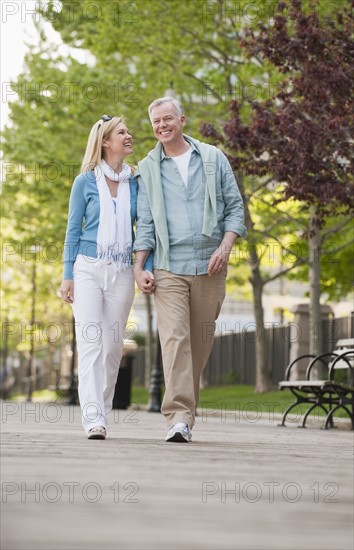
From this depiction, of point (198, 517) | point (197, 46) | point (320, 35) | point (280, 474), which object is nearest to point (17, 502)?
point (198, 517)

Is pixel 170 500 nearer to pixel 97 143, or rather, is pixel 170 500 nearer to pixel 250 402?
pixel 97 143

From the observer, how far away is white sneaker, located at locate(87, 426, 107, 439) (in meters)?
8.41

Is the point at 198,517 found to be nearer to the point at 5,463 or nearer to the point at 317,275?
the point at 5,463

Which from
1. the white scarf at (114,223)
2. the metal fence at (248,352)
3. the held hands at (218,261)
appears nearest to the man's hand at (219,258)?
the held hands at (218,261)

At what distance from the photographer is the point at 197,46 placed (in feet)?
92.5

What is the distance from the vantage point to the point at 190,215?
8812 mm

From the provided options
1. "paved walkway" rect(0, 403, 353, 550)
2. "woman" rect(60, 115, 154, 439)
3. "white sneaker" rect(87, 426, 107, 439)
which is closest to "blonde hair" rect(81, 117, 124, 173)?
"woman" rect(60, 115, 154, 439)

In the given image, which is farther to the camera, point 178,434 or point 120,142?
point 120,142

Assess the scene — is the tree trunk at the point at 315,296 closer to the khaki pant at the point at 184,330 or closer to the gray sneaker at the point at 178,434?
the khaki pant at the point at 184,330

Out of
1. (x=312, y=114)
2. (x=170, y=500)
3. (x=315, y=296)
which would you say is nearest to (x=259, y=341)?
(x=315, y=296)

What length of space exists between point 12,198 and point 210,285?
1338 inches

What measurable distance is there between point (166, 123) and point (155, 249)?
907 millimetres

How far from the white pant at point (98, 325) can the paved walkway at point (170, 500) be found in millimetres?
1572

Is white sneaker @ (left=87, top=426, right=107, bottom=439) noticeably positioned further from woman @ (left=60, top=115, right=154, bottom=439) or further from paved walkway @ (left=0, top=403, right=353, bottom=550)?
paved walkway @ (left=0, top=403, right=353, bottom=550)
